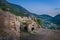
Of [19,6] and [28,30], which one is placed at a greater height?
[19,6]

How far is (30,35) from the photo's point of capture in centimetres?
942

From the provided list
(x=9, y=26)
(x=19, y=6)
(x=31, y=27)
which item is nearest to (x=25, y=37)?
(x=9, y=26)

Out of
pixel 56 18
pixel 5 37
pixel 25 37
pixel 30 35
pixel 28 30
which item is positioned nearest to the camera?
pixel 5 37

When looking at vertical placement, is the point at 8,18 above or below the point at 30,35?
above

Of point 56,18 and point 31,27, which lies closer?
point 31,27

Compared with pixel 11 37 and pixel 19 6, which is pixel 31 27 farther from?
pixel 11 37

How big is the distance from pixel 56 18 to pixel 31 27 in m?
1.78

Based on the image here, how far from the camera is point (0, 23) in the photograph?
7.64m

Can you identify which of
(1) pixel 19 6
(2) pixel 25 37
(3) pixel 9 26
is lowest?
(2) pixel 25 37

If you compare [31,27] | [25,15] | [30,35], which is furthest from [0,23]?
[25,15]

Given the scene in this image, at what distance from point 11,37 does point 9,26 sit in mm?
510

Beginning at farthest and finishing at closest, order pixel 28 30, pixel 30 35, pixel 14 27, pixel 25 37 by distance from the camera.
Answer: pixel 28 30
pixel 30 35
pixel 25 37
pixel 14 27

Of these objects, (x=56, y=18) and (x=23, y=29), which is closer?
(x=23, y=29)

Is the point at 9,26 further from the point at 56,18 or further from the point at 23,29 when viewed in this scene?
the point at 56,18
